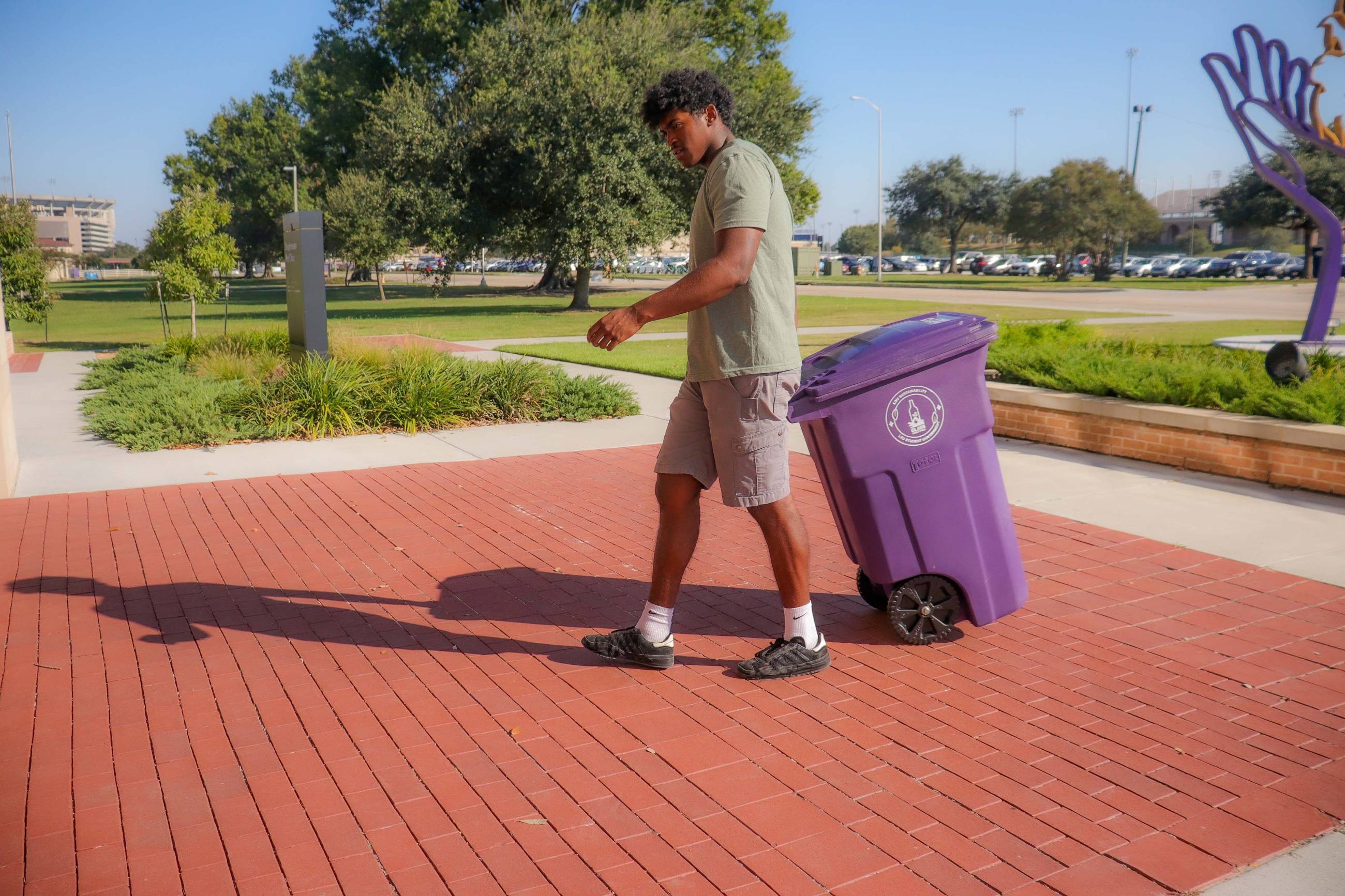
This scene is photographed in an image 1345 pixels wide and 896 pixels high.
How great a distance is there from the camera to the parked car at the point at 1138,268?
64800 millimetres

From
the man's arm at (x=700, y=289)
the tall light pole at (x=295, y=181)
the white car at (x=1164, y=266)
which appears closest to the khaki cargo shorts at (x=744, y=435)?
the man's arm at (x=700, y=289)

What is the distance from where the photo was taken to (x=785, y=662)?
3.91m

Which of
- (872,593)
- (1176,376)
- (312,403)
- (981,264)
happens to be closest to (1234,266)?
(981,264)

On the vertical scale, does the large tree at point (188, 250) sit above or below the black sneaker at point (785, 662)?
above

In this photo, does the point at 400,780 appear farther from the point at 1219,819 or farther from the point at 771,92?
the point at 771,92

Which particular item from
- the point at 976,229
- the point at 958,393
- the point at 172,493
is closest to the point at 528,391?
the point at 172,493

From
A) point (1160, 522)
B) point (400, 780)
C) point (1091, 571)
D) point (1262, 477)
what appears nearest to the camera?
point (400, 780)

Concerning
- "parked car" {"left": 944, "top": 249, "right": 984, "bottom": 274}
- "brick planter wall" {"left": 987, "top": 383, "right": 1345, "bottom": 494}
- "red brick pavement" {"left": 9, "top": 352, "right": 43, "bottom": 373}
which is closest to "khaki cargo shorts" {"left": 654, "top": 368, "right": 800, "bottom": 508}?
"brick planter wall" {"left": 987, "top": 383, "right": 1345, "bottom": 494}

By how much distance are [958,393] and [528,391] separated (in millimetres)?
6720

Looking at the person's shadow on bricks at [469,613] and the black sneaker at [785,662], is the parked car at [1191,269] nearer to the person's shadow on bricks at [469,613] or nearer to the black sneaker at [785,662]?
the person's shadow on bricks at [469,613]

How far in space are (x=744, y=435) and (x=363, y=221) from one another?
115 feet

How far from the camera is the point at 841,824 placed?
2.91 meters

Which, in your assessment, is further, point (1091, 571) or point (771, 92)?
point (771, 92)

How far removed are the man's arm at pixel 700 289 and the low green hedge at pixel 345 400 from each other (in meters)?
6.40
